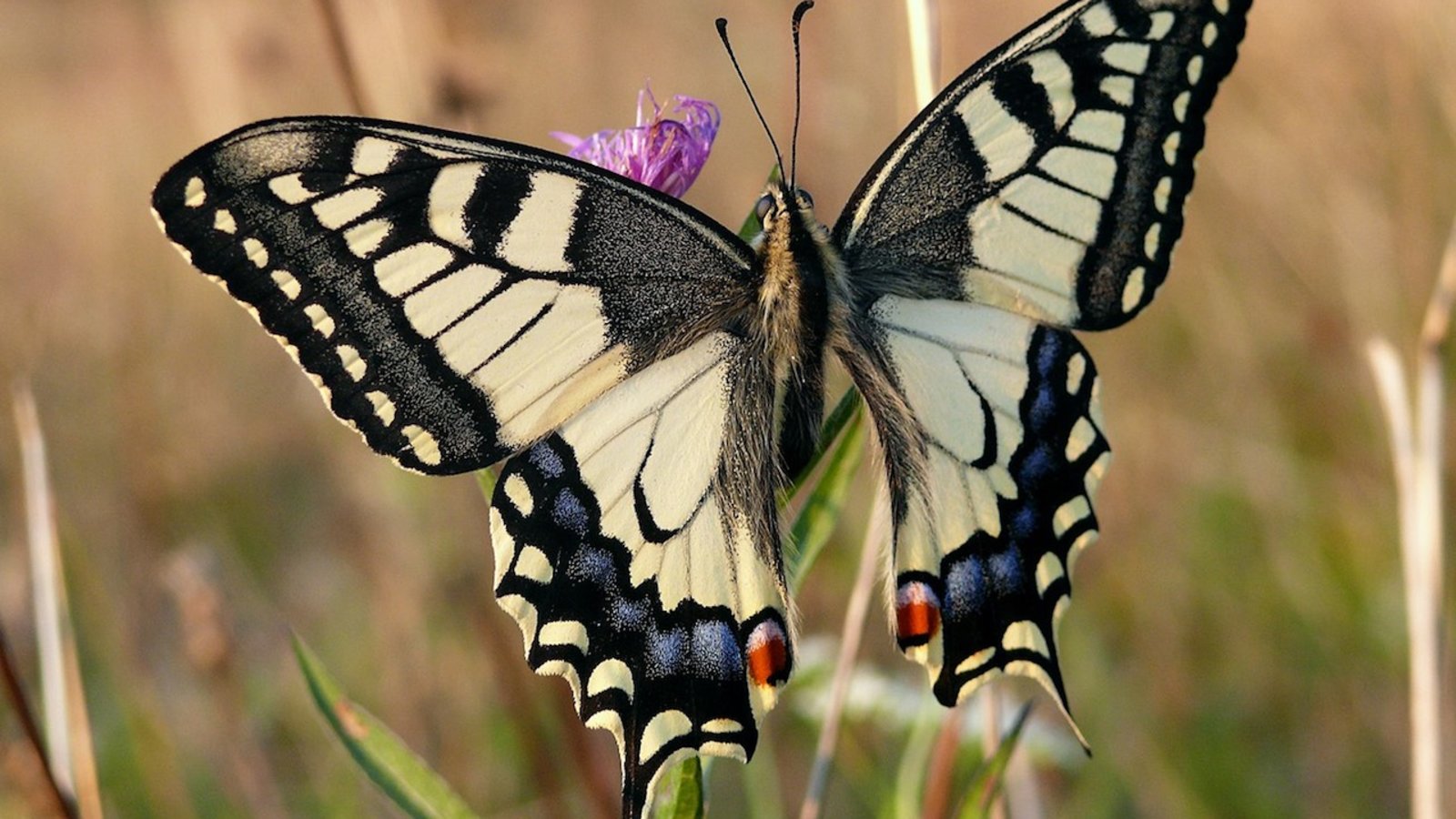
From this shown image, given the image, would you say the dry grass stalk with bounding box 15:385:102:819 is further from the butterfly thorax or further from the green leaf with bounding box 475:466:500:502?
the butterfly thorax

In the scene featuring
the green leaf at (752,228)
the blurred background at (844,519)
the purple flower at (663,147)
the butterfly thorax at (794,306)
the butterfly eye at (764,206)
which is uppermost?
the purple flower at (663,147)

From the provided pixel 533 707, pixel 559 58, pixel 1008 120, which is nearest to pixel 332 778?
pixel 533 707

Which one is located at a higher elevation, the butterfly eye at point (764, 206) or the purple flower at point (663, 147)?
the purple flower at point (663, 147)

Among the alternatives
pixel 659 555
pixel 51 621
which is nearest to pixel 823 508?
pixel 659 555

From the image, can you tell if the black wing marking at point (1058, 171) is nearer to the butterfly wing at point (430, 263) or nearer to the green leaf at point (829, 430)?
the green leaf at point (829, 430)

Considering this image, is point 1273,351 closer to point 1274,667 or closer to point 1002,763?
point 1274,667

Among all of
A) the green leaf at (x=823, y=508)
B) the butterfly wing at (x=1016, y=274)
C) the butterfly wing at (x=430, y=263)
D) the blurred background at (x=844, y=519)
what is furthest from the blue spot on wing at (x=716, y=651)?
the blurred background at (x=844, y=519)

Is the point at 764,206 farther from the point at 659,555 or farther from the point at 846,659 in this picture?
the point at 846,659
